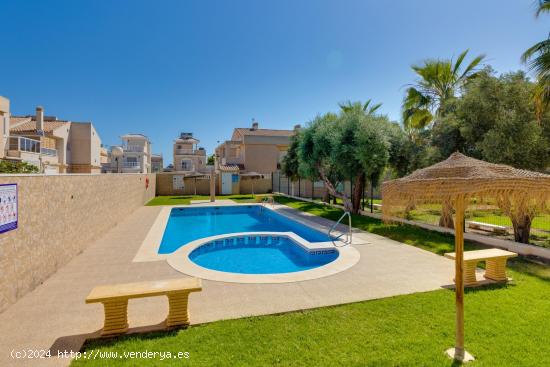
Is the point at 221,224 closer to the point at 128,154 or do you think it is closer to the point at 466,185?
the point at 466,185

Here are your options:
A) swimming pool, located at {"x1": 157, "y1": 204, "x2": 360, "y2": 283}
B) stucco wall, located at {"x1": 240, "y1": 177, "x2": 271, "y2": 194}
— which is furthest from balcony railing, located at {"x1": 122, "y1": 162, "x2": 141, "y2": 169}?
swimming pool, located at {"x1": 157, "y1": 204, "x2": 360, "y2": 283}

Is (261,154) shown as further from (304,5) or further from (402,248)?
(402,248)

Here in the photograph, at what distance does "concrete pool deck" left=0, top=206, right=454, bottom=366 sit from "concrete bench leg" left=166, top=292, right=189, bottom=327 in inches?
11.0

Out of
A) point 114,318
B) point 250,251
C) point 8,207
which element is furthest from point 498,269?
point 8,207

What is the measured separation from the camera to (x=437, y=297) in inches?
216

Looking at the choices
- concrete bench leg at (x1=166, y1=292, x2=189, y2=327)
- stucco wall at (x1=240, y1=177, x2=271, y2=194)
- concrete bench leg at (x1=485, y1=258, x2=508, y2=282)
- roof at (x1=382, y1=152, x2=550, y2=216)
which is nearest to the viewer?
roof at (x1=382, y1=152, x2=550, y2=216)

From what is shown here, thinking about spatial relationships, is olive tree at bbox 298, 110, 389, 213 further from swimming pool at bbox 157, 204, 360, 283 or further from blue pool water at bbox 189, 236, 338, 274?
blue pool water at bbox 189, 236, 338, 274

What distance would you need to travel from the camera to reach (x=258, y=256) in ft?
32.5

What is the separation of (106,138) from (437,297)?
174 feet

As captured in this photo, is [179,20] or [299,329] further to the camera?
[179,20]

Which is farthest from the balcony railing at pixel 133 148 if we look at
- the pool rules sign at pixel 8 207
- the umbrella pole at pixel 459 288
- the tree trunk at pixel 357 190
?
the umbrella pole at pixel 459 288

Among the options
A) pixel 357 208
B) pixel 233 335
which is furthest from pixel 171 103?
pixel 233 335

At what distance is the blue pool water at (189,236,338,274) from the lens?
872 cm

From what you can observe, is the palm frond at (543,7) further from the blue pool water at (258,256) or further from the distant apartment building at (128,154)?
the distant apartment building at (128,154)
